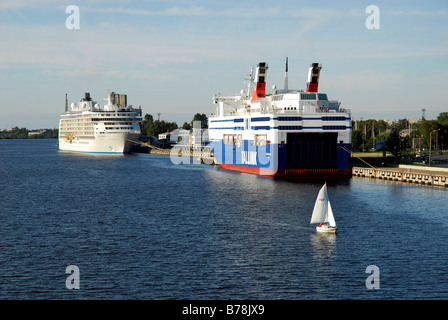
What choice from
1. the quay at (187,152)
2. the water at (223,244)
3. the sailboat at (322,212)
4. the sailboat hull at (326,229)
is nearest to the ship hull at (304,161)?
the water at (223,244)

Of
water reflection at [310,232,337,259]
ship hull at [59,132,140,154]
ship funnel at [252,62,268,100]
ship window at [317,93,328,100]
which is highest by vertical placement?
ship funnel at [252,62,268,100]

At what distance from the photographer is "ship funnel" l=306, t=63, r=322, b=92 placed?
87.8 m

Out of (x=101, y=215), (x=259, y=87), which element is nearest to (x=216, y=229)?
(x=101, y=215)

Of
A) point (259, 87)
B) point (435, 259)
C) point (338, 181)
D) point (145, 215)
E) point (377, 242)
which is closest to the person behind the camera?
point (435, 259)

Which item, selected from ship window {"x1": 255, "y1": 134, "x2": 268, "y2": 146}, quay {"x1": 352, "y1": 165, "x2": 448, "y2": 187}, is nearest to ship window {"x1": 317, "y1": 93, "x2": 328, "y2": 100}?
ship window {"x1": 255, "y1": 134, "x2": 268, "y2": 146}

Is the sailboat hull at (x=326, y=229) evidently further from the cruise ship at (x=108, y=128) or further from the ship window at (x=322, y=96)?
the cruise ship at (x=108, y=128)

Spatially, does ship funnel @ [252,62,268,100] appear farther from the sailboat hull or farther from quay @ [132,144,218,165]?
the sailboat hull

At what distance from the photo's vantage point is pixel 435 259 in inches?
1356

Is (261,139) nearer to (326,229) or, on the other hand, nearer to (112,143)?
(326,229)

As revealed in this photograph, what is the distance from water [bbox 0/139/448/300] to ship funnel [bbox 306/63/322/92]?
25.5m

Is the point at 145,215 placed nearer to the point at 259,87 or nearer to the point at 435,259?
the point at 435,259

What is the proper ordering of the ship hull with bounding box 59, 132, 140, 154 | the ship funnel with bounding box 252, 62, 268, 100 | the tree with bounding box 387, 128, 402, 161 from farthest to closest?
the ship hull with bounding box 59, 132, 140, 154 < the tree with bounding box 387, 128, 402, 161 < the ship funnel with bounding box 252, 62, 268, 100
